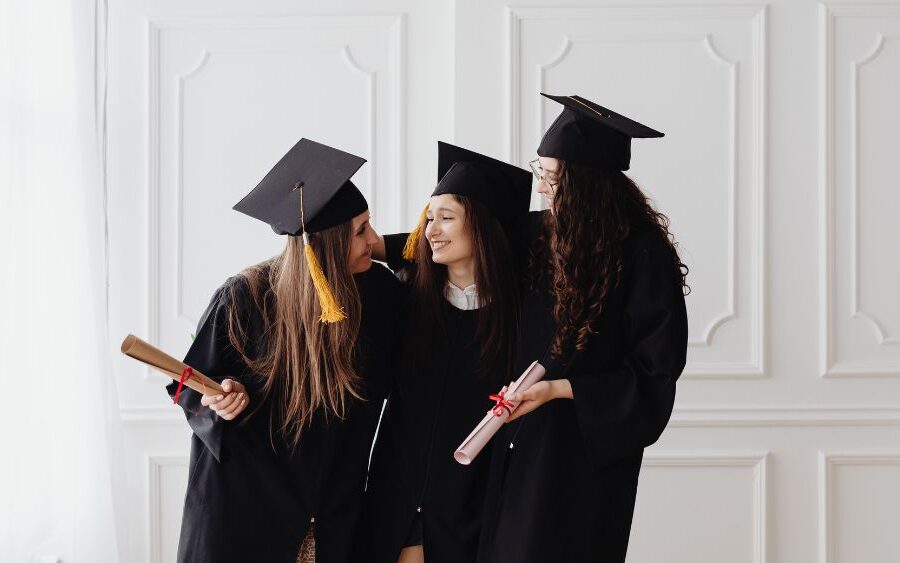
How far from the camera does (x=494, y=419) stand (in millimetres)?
1929

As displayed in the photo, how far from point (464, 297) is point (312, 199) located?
503 mm

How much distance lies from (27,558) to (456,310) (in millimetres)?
1629

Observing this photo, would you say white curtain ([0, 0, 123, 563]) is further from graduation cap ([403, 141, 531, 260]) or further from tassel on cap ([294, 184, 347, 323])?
graduation cap ([403, 141, 531, 260])

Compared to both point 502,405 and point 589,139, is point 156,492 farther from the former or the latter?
point 589,139

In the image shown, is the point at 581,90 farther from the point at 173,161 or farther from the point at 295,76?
the point at 173,161

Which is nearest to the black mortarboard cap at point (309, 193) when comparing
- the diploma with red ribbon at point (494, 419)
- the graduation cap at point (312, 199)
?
the graduation cap at point (312, 199)

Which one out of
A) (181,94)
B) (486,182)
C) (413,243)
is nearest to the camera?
(486,182)

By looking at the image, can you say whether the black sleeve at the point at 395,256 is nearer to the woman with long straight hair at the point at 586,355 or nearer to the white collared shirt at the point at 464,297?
the white collared shirt at the point at 464,297

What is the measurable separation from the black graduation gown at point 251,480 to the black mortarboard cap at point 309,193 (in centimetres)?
21

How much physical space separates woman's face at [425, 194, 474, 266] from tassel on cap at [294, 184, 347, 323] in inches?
11.9

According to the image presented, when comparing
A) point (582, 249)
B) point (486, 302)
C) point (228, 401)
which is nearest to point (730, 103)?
point (582, 249)

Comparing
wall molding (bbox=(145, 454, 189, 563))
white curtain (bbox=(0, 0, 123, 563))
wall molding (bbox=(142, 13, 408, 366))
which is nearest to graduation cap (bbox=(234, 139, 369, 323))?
white curtain (bbox=(0, 0, 123, 563))

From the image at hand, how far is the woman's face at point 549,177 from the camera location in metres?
2.18

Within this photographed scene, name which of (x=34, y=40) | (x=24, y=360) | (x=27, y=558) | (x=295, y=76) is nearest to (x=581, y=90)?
(x=295, y=76)
